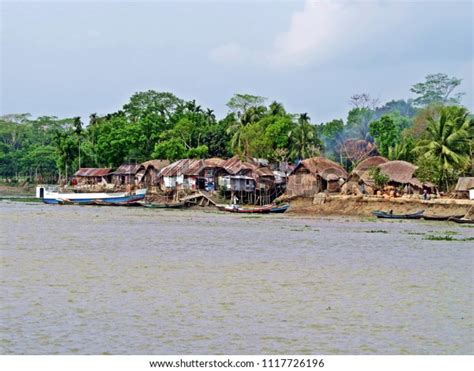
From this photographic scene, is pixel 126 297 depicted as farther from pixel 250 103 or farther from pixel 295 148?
pixel 250 103

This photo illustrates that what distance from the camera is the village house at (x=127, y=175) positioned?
56.2 metres

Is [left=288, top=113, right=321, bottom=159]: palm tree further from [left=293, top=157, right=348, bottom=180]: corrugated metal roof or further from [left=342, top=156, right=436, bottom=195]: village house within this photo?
[left=342, top=156, right=436, bottom=195]: village house

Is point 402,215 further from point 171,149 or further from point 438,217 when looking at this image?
point 171,149

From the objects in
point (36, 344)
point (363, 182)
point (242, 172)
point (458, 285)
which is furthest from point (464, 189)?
point (36, 344)

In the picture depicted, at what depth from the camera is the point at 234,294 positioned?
13.6 metres

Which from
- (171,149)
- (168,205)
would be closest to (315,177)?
(168,205)

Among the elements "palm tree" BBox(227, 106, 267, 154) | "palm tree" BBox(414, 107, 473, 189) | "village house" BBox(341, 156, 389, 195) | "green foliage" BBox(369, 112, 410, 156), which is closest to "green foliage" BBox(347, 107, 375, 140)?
"green foliage" BBox(369, 112, 410, 156)

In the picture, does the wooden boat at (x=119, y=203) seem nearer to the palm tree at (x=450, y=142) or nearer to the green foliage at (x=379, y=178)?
the green foliage at (x=379, y=178)

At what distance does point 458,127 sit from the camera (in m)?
37.4

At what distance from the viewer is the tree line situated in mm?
37812

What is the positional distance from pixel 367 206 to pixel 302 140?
13.6 m

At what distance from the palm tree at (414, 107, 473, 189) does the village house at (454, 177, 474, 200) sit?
0.91m

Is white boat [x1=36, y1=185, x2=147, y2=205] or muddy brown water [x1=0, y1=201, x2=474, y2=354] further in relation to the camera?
white boat [x1=36, y1=185, x2=147, y2=205]

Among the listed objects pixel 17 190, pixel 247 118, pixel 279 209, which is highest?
pixel 247 118
